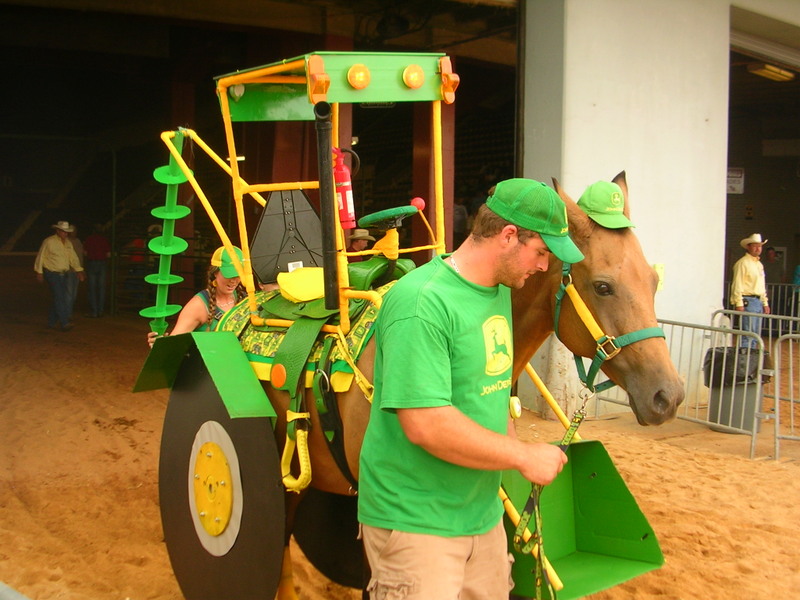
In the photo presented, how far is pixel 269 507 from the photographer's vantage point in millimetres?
3088

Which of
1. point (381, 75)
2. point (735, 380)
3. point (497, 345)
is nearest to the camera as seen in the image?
point (497, 345)

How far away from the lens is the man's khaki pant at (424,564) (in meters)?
2.19

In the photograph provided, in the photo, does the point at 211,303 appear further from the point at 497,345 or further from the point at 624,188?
the point at 497,345

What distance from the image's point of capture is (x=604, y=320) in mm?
2793

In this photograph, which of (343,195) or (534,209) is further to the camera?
(343,195)

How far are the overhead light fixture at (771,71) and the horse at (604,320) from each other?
11063 mm

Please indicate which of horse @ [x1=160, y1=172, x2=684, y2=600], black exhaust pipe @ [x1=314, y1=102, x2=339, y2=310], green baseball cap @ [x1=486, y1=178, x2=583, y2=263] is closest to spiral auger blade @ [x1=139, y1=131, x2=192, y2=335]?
horse @ [x1=160, y1=172, x2=684, y2=600]

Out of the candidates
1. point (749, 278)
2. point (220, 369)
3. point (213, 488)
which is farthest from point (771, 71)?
point (213, 488)

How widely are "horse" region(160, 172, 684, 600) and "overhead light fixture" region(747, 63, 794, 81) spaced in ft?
36.2

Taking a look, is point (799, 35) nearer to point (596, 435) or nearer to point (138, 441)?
point (596, 435)

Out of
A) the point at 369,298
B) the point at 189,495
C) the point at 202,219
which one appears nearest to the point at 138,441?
the point at 189,495

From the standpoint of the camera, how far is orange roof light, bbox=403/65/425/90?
3.20 meters

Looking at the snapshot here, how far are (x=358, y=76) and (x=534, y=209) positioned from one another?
1.18m

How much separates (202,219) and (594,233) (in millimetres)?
15079
